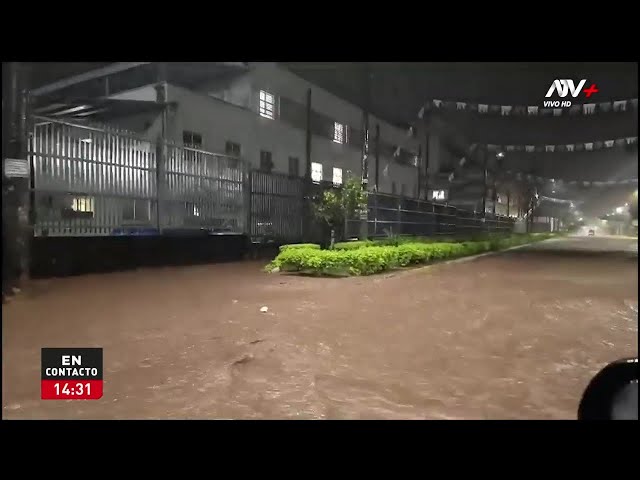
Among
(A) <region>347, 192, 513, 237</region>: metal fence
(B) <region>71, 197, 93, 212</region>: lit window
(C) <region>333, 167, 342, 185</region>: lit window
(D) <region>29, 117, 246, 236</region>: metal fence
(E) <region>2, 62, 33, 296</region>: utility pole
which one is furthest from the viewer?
(A) <region>347, 192, 513, 237</region>: metal fence

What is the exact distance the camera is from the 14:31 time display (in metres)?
→ 2.31

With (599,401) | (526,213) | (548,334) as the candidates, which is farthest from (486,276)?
(599,401)

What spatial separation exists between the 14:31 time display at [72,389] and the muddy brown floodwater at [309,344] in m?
0.06

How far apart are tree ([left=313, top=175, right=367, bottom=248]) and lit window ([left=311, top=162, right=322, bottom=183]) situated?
1.42 ft

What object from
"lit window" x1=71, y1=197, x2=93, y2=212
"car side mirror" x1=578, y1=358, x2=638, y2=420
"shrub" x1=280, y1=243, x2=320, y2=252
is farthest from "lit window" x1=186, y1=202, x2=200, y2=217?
"car side mirror" x1=578, y1=358, x2=638, y2=420

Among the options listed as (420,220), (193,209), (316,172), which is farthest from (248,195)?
(420,220)

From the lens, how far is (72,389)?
2.33 meters

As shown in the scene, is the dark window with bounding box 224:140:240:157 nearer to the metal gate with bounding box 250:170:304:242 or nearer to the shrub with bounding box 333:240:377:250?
the metal gate with bounding box 250:170:304:242

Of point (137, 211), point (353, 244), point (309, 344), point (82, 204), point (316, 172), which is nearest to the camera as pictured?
point (309, 344)

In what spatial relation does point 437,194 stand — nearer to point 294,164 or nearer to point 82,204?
point 294,164

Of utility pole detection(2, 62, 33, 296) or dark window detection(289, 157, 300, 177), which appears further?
dark window detection(289, 157, 300, 177)

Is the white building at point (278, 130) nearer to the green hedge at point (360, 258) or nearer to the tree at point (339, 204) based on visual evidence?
the tree at point (339, 204)

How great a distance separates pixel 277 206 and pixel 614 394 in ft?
18.6

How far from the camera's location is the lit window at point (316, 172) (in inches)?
298
